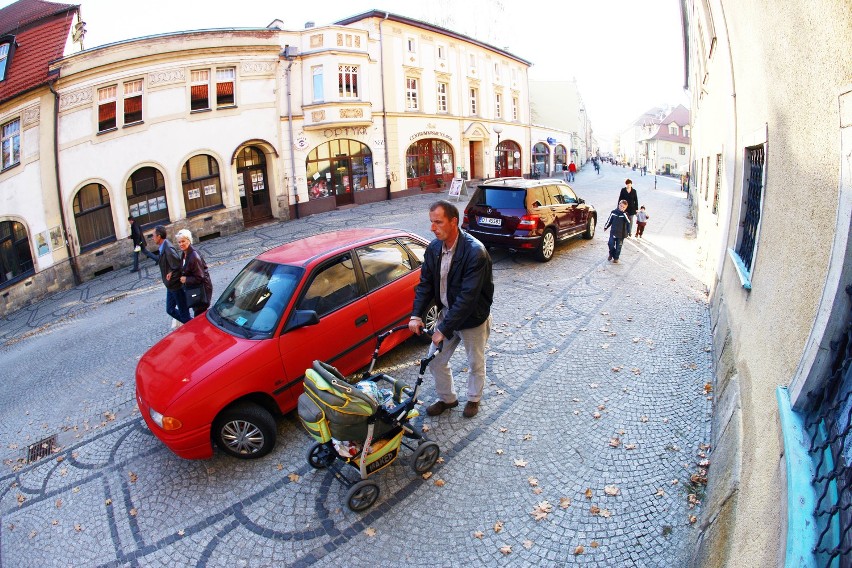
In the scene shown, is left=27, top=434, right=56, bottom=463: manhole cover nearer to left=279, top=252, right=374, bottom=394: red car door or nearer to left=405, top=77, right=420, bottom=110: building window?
left=279, top=252, right=374, bottom=394: red car door

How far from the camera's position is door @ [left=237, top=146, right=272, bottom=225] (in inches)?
857

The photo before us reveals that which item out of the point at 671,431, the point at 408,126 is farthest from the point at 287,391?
the point at 408,126

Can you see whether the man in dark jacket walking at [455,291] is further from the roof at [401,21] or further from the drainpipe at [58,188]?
the roof at [401,21]

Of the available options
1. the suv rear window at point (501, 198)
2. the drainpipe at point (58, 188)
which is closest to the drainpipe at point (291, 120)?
the drainpipe at point (58, 188)

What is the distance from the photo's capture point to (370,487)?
410 cm

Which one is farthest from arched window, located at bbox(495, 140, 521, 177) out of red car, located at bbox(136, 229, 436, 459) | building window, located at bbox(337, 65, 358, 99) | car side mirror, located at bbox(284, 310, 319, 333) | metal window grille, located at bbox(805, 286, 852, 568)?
metal window grille, located at bbox(805, 286, 852, 568)

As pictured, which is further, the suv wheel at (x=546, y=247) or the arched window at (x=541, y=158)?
the arched window at (x=541, y=158)

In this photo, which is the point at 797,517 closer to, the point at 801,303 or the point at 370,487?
the point at 801,303

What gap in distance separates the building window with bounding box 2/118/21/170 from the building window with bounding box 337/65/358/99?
12.7 m

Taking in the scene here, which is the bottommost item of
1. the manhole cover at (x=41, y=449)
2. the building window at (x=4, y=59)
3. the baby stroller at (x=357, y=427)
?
the manhole cover at (x=41, y=449)

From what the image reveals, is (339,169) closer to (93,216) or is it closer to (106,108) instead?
(106,108)

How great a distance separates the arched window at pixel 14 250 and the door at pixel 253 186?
7727mm

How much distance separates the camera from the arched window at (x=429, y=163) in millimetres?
30212

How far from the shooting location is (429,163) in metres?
31.8
